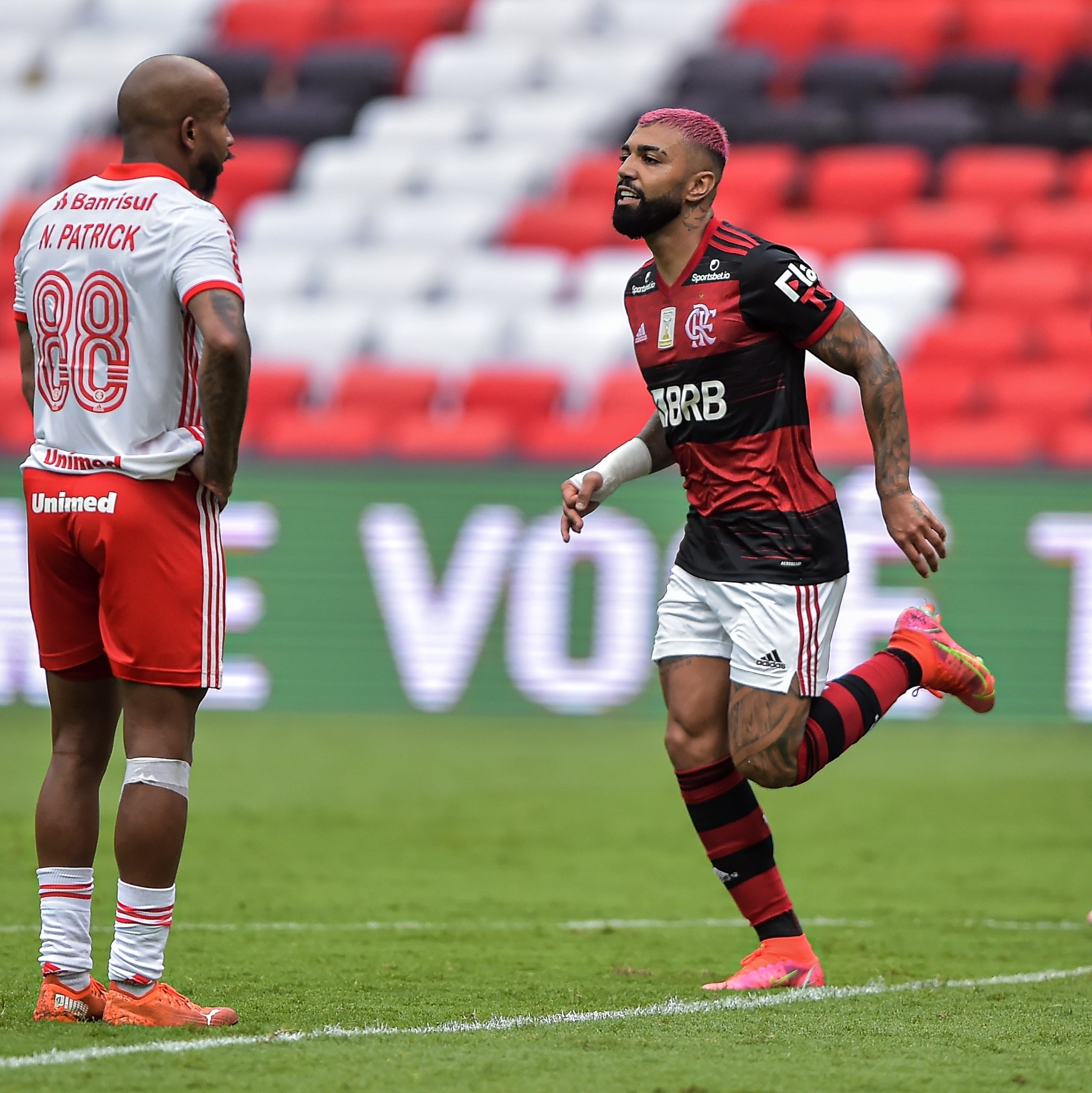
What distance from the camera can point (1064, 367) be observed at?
13.0 m

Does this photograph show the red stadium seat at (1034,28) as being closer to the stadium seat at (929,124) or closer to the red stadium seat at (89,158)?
the stadium seat at (929,124)

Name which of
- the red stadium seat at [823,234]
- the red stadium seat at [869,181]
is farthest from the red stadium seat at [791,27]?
the red stadium seat at [823,234]

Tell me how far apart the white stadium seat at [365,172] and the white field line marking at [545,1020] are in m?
12.7

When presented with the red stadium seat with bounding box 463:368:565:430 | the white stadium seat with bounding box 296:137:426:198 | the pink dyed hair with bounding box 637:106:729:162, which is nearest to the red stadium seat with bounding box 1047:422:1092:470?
Result: the red stadium seat with bounding box 463:368:565:430

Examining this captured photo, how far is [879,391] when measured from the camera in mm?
4641

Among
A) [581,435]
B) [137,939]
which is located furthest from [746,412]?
[581,435]

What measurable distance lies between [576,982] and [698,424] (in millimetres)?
1493

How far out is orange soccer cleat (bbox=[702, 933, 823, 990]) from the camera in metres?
4.71

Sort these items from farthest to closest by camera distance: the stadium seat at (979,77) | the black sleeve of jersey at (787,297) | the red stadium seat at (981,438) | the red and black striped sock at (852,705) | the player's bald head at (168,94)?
the stadium seat at (979,77) → the red stadium seat at (981,438) → the red and black striped sock at (852,705) → the black sleeve of jersey at (787,297) → the player's bald head at (168,94)

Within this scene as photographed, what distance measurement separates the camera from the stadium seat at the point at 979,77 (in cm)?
1571

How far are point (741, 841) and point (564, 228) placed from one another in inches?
441

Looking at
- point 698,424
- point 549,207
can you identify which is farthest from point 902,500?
→ point 549,207

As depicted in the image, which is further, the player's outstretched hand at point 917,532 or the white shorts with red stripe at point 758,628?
the white shorts with red stripe at point 758,628

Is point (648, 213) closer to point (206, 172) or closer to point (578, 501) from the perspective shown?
point (578, 501)
